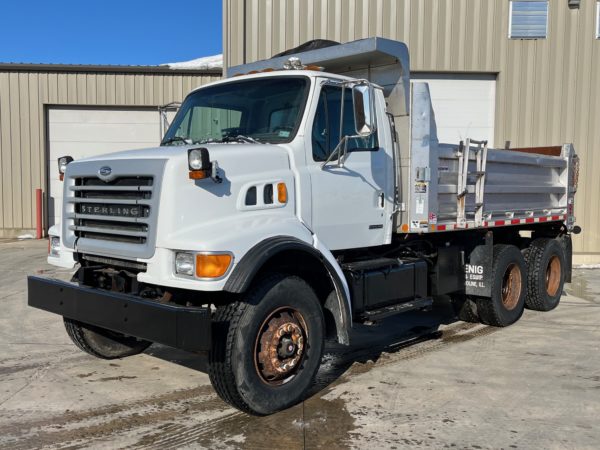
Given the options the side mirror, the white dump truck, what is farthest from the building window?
the side mirror

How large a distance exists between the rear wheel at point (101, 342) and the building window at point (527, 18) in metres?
10.6

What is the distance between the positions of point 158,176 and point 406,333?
3.88m

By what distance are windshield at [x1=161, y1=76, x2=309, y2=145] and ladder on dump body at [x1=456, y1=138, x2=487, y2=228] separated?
223 centimetres

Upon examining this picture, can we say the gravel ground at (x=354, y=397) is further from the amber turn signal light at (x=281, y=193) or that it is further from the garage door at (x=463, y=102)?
the garage door at (x=463, y=102)

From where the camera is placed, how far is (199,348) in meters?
3.70

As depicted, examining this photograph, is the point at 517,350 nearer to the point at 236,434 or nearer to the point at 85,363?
the point at 236,434

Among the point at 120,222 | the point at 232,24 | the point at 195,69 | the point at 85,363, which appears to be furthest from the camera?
the point at 195,69

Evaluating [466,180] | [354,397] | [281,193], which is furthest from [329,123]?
[354,397]

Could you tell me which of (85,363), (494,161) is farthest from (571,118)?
(85,363)

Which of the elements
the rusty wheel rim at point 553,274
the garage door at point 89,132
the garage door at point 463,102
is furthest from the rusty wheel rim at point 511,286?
the garage door at point 89,132

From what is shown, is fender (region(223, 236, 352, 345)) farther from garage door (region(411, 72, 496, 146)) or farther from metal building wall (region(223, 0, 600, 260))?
garage door (region(411, 72, 496, 146))

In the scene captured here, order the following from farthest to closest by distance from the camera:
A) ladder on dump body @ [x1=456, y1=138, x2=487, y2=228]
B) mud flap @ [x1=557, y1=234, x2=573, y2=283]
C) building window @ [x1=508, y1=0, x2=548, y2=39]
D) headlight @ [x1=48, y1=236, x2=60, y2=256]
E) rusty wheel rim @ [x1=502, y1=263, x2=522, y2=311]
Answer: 1. building window @ [x1=508, y1=0, x2=548, y2=39]
2. mud flap @ [x1=557, y1=234, x2=573, y2=283]
3. rusty wheel rim @ [x1=502, y1=263, x2=522, y2=311]
4. ladder on dump body @ [x1=456, y1=138, x2=487, y2=228]
5. headlight @ [x1=48, y1=236, x2=60, y2=256]

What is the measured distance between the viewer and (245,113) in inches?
196

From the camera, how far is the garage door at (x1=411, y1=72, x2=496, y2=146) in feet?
42.0
